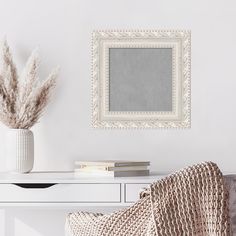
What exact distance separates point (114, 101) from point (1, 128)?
0.62m

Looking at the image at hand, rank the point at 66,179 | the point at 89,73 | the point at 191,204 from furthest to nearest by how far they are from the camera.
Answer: the point at 89,73, the point at 66,179, the point at 191,204

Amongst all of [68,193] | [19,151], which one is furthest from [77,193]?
[19,151]

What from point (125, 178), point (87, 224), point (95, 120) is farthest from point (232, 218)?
point (95, 120)

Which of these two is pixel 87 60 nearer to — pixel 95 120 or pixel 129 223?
pixel 95 120

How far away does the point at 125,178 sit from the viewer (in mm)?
3051

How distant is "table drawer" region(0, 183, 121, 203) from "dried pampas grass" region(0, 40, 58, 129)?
374 millimetres

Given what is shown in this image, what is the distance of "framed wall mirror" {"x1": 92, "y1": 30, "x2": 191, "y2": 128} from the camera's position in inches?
136

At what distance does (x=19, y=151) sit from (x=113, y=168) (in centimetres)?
48

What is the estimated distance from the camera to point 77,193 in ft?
9.86

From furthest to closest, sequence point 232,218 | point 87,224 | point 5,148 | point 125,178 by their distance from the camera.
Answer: point 5,148
point 125,178
point 87,224
point 232,218

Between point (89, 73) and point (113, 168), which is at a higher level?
point (89, 73)

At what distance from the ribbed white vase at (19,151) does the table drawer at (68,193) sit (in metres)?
0.20

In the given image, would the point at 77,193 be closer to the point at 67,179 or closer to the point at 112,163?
the point at 67,179

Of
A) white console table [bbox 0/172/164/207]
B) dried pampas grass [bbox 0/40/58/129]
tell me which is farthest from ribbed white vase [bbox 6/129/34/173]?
white console table [bbox 0/172/164/207]
